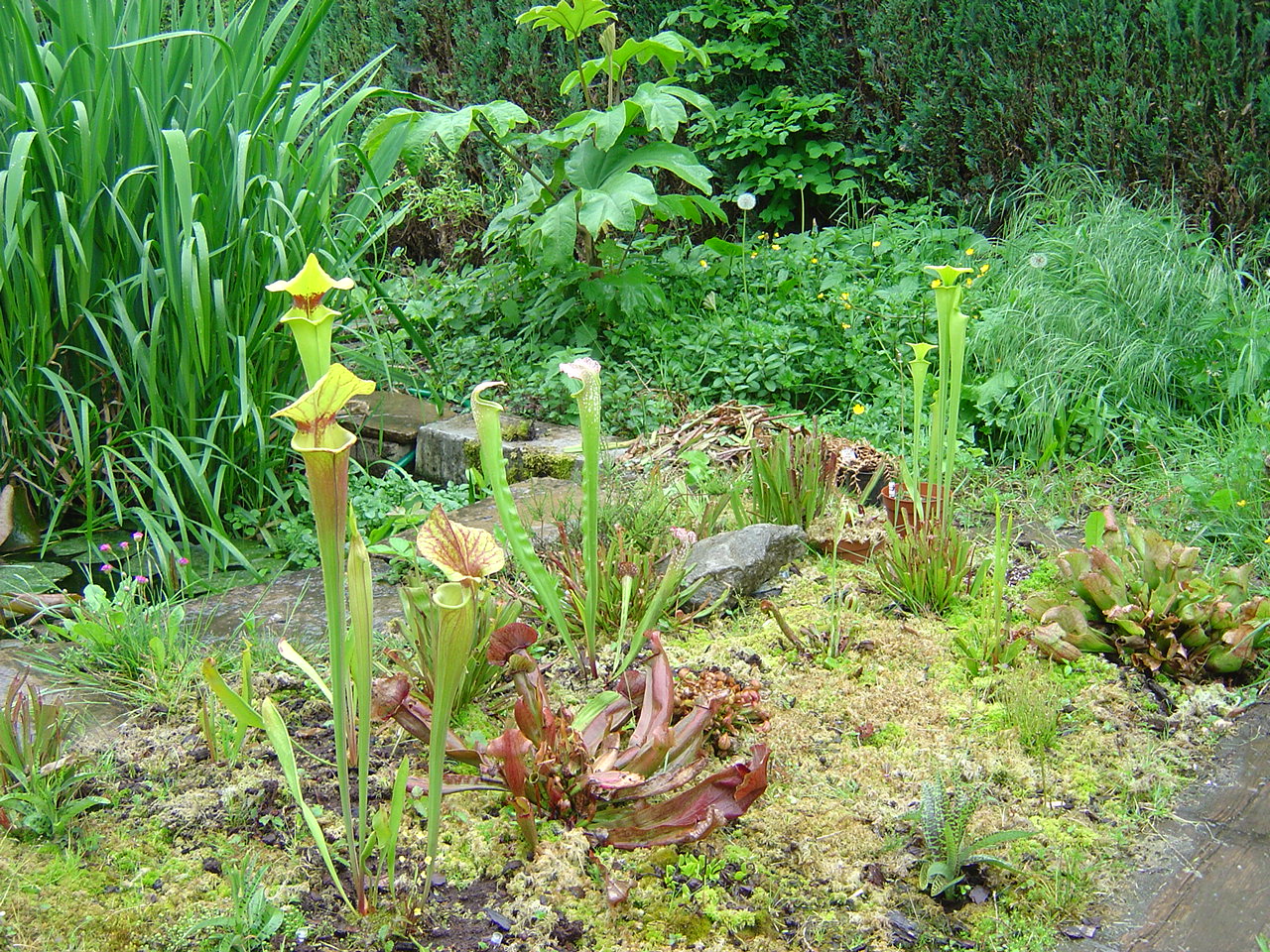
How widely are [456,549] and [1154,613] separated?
177 cm

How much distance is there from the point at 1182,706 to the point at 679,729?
117cm

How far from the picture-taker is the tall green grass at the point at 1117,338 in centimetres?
387

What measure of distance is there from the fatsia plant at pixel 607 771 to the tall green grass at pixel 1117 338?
2.31 meters

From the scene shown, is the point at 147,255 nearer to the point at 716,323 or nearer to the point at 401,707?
the point at 401,707

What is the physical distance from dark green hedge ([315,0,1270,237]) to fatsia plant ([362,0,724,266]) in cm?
163

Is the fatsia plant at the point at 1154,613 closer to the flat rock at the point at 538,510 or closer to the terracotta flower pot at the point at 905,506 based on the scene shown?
the terracotta flower pot at the point at 905,506

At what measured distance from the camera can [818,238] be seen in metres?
5.42

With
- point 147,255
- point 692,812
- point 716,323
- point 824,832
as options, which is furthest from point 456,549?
point 716,323

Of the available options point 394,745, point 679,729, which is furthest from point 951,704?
point 394,745

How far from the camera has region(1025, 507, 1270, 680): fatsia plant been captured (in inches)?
94.8

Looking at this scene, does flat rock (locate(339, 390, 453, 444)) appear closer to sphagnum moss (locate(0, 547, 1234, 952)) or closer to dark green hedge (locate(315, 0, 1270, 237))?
sphagnum moss (locate(0, 547, 1234, 952))

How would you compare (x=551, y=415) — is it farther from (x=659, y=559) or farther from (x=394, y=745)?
(x=394, y=745)

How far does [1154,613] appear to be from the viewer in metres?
2.44

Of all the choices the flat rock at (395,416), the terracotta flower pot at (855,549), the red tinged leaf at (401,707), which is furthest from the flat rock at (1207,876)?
the flat rock at (395,416)
